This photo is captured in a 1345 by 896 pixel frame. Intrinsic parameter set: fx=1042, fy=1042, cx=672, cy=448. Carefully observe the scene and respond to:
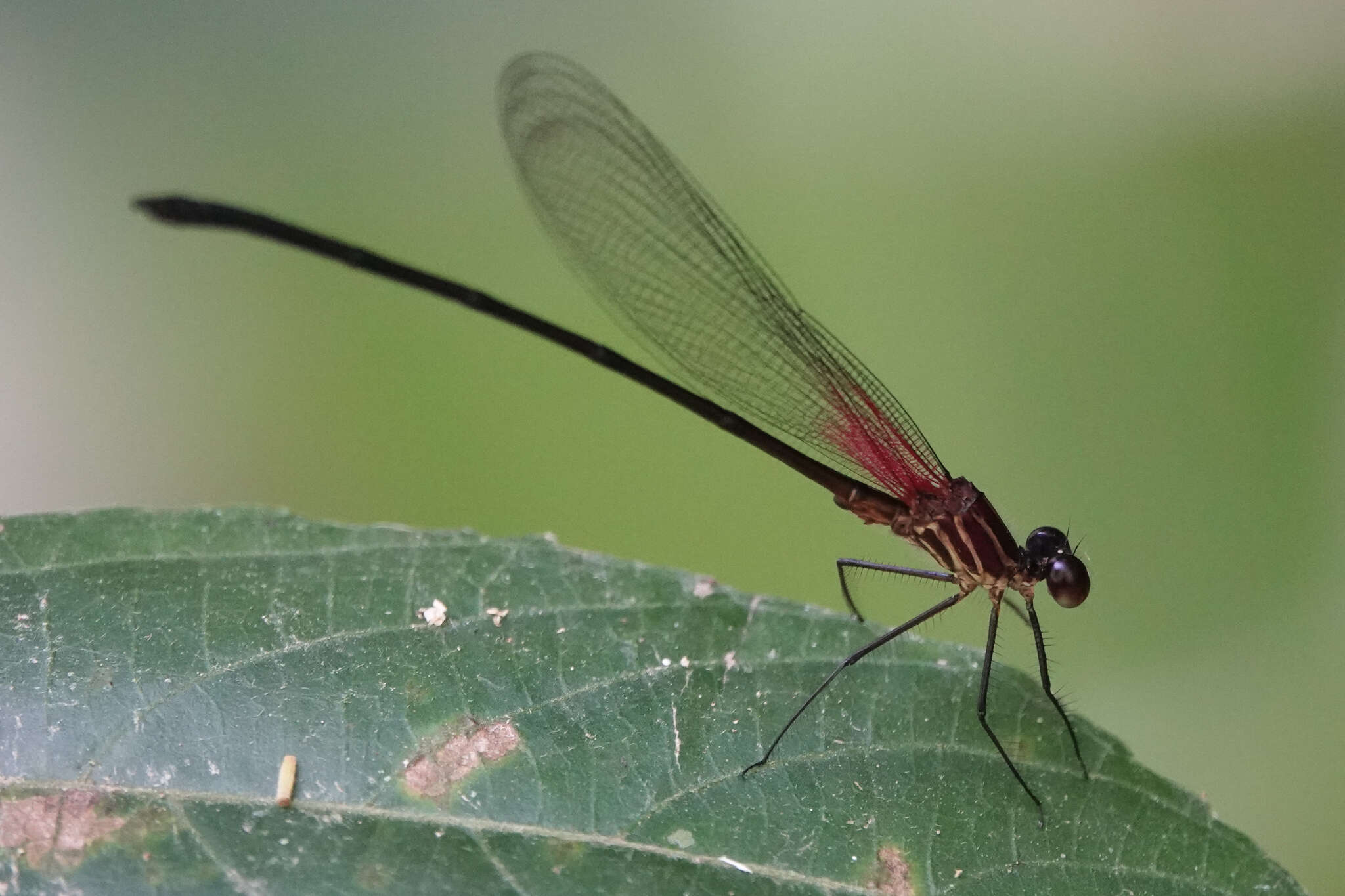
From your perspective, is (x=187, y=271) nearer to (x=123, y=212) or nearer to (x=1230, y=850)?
(x=123, y=212)

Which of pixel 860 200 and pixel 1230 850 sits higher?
pixel 860 200

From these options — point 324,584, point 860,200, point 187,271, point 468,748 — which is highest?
point 860,200

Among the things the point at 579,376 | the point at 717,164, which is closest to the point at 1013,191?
the point at 717,164

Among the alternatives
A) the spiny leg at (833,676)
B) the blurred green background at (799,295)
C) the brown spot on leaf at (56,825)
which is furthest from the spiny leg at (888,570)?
the brown spot on leaf at (56,825)

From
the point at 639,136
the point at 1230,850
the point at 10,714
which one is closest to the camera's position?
the point at 10,714

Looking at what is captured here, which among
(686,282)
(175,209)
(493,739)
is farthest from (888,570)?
(175,209)

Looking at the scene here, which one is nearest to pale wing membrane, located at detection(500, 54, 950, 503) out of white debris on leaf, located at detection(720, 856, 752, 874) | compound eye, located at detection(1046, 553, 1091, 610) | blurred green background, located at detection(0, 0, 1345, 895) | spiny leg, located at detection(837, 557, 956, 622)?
spiny leg, located at detection(837, 557, 956, 622)

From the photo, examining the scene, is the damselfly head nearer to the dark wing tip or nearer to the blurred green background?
the blurred green background

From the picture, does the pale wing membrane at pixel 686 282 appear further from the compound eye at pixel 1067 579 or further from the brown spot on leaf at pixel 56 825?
the brown spot on leaf at pixel 56 825
